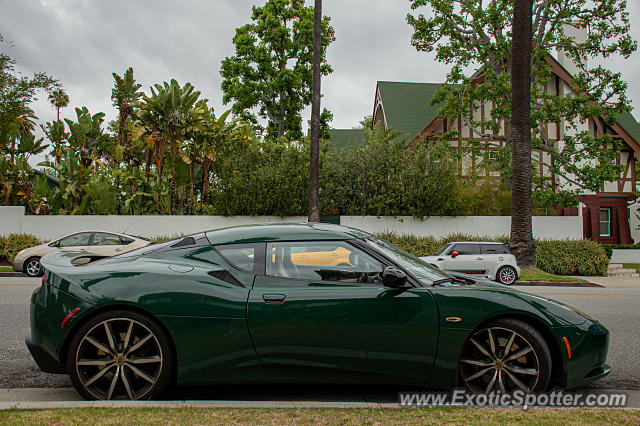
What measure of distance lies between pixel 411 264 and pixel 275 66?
29.8 metres

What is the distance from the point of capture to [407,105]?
32031 mm

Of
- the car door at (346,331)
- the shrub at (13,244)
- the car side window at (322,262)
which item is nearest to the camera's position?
the car door at (346,331)

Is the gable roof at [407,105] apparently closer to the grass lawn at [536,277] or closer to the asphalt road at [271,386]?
the grass lawn at [536,277]

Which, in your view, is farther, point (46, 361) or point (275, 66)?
point (275, 66)

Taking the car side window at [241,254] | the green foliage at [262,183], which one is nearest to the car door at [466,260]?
the green foliage at [262,183]

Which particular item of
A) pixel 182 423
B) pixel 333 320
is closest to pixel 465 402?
pixel 333 320

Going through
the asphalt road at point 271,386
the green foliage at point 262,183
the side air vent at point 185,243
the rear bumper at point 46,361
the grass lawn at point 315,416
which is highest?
the green foliage at point 262,183

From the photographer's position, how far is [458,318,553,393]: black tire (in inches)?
146

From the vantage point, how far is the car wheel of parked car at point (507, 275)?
14750 millimetres

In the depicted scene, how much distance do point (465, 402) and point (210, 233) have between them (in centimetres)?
253

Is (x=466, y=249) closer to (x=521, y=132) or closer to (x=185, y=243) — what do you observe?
(x=521, y=132)

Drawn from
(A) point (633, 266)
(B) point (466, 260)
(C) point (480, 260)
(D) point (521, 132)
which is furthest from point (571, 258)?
(A) point (633, 266)

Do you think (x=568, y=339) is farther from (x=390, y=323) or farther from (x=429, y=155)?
(x=429, y=155)

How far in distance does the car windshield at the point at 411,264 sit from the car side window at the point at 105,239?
12.3 m
